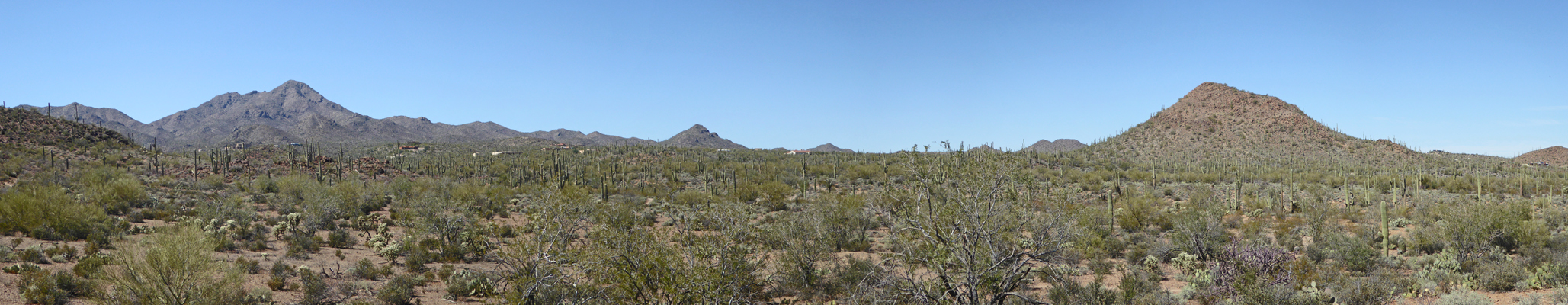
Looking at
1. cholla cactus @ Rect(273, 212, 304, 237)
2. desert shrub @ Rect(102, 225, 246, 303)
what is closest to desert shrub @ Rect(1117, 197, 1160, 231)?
desert shrub @ Rect(102, 225, 246, 303)

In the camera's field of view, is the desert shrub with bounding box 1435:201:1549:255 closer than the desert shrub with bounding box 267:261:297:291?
No

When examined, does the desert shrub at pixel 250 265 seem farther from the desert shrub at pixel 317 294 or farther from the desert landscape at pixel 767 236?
the desert shrub at pixel 317 294

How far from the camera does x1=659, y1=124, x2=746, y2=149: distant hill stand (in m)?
141

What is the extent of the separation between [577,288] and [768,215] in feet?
69.7

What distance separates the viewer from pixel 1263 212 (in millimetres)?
27812

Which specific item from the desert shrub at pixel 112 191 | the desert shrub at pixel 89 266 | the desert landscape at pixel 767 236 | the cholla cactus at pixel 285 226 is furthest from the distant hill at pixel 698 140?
the desert shrub at pixel 89 266

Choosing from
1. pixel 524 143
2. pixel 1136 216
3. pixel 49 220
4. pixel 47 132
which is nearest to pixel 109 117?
pixel 524 143

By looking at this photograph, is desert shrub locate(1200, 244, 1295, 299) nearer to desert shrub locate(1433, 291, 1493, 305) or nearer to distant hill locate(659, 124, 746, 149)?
desert shrub locate(1433, 291, 1493, 305)

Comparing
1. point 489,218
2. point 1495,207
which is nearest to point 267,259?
point 489,218

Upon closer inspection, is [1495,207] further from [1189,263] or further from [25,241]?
[25,241]

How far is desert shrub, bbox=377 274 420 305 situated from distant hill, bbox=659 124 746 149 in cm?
12056

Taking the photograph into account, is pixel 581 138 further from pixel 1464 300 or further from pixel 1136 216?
pixel 1464 300

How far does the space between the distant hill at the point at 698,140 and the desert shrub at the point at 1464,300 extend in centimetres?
12591

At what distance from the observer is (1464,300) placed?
1141 cm
